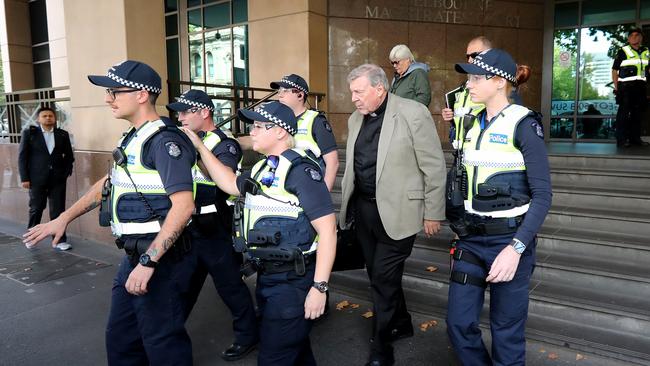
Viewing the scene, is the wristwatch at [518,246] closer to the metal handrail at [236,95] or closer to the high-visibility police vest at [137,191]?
the high-visibility police vest at [137,191]

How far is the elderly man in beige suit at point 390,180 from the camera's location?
3301 millimetres

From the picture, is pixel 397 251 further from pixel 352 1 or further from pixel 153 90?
pixel 352 1

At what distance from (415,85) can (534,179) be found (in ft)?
9.72

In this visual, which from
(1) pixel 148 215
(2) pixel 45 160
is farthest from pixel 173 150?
(2) pixel 45 160

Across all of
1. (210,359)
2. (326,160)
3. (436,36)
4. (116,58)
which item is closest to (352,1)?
(436,36)

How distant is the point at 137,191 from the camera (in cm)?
264

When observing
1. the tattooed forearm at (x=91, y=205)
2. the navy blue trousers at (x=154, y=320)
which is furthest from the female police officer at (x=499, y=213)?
the tattooed forearm at (x=91, y=205)

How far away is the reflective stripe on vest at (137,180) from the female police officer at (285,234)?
506 millimetres

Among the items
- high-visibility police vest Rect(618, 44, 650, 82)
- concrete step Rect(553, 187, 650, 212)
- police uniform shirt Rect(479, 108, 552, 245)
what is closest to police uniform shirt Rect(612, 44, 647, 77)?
high-visibility police vest Rect(618, 44, 650, 82)

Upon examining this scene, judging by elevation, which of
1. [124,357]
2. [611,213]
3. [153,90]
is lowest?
[124,357]

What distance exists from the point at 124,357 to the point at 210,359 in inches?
36.0

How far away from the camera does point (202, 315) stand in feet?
14.7

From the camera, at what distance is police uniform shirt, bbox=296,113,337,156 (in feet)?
14.0

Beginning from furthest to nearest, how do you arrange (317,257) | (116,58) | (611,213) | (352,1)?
(352,1) → (116,58) → (611,213) → (317,257)
